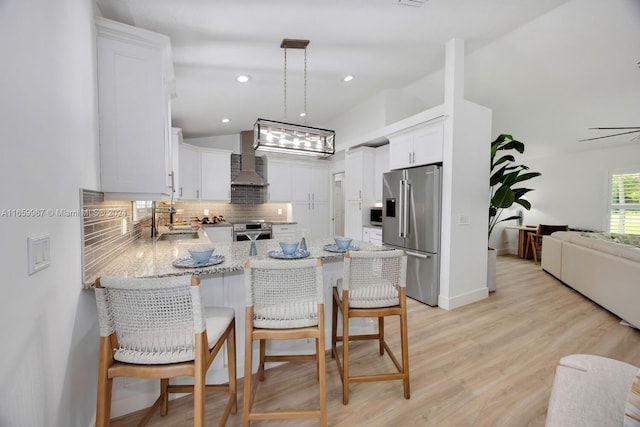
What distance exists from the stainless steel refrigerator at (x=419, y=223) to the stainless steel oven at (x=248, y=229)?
2677 mm

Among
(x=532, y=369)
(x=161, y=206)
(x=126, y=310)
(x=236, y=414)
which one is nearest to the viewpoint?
(x=126, y=310)

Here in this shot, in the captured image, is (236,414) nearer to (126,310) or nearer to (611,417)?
(126,310)

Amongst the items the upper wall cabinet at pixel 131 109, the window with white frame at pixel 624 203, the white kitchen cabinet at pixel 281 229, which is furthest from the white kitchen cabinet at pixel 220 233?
the window with white frame at pixel 624 203

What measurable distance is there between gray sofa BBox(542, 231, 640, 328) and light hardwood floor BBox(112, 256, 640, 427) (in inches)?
7.1

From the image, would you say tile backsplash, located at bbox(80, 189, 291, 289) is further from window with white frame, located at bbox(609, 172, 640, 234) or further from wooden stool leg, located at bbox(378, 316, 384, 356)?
window with white frame, located at bbox(609, 172, 640, 234)

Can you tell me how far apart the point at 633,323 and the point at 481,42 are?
3.45m

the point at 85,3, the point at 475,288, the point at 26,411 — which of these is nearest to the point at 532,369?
the point at 475,288

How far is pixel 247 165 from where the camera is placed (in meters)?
5.74

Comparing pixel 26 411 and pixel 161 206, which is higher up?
pixel 161 206

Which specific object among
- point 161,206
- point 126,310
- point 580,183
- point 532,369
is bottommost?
point 532,369

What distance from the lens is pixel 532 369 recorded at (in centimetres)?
209

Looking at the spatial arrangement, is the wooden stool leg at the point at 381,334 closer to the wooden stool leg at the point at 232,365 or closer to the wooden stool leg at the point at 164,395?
the wooden stool leg at the point at 232,365

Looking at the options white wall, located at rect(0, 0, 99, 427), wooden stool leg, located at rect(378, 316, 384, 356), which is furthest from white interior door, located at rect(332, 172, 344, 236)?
white wall, located at rect(0, 0, 99, 427)

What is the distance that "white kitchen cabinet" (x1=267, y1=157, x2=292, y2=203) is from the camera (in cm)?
586
